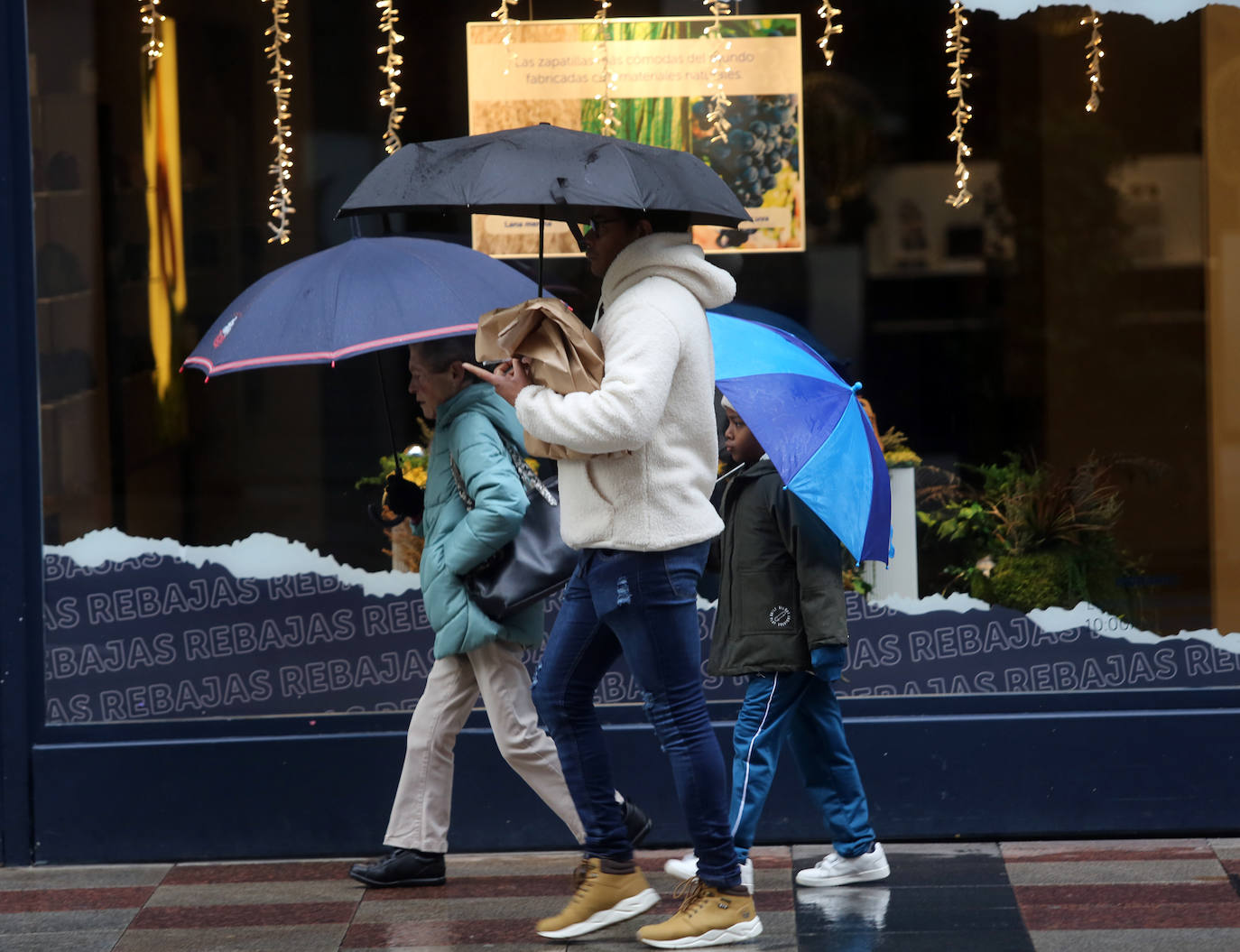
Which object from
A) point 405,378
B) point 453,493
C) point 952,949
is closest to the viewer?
point 952,949

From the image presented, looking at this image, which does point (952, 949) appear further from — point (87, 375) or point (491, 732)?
point (87, 375)

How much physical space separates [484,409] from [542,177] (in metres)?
1.11

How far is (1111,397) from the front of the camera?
5.74 meters

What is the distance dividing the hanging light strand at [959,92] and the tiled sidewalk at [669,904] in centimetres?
230

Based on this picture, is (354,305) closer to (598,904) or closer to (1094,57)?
(598,904)

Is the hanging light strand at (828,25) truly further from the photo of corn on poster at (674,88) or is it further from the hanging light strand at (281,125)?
the hanging light strand at (281,125)

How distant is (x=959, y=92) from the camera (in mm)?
5656

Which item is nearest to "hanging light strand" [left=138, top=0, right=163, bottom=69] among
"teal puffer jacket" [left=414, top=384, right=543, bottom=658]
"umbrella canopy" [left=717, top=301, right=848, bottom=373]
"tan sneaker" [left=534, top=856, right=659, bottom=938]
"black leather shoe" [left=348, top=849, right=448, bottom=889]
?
"teal puffer jacket" [left=414, top=384, right=543, bottom=658]

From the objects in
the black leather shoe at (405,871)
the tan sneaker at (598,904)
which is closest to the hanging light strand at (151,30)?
the black leather shoe at (405,871)

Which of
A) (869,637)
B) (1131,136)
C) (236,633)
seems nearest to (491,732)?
(236,633)

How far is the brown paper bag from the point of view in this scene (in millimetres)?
4023

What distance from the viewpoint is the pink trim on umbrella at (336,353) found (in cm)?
432

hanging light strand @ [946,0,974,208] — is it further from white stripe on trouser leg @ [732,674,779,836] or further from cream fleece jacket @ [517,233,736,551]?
white stripe on trouser leg @ [732,674,779,836]

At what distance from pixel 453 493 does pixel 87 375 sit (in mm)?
1660
